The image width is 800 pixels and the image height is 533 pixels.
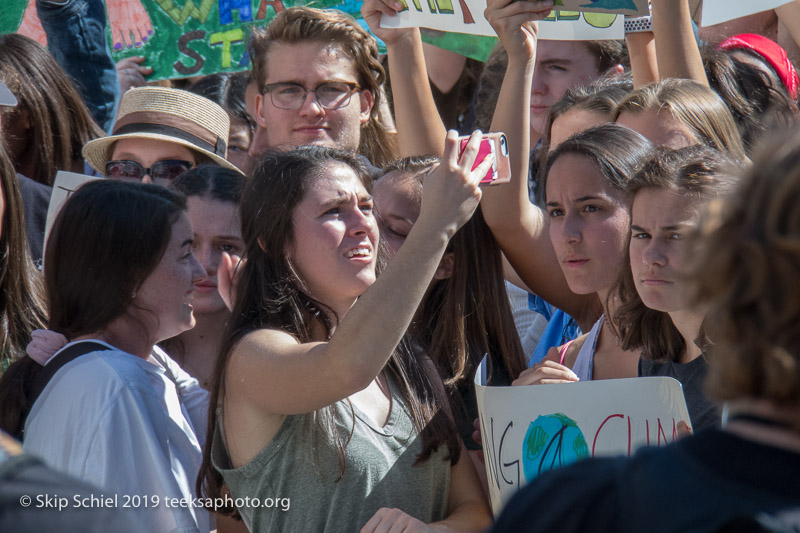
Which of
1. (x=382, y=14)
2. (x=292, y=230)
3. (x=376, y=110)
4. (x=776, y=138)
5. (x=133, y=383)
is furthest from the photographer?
(x=376, y=110)

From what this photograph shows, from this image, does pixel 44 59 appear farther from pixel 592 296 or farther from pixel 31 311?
pixel 592 296

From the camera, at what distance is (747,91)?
11.0 feet

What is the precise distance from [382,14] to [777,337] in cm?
262

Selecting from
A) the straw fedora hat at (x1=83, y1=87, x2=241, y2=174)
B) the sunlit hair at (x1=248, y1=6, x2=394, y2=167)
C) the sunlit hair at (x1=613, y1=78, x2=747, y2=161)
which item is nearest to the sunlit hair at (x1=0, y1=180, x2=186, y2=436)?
the straw fedora hat at (x1=83, y1=87, x2=241, y2=174)

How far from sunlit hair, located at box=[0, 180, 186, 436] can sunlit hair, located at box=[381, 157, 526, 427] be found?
2.65 ft

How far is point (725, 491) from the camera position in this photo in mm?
884

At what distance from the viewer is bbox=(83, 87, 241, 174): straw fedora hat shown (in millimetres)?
3818

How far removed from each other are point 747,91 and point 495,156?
152 cm

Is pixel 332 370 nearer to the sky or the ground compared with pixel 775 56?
nearer to the ground

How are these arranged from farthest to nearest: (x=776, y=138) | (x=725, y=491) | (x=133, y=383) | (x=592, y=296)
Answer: (x=592, y=296) → (x=133, y=383) → (x=776, y=138) → (x=725, y=491)

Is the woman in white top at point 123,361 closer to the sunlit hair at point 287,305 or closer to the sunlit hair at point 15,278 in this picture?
the sunlit hair at point 287,305

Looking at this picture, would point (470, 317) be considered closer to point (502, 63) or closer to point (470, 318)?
point (470, 318)

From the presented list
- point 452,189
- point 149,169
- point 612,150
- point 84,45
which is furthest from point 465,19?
point 84,45

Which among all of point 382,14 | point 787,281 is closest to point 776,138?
point 787,281
